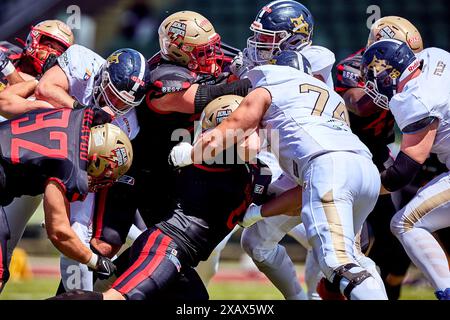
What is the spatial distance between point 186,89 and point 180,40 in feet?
1.36

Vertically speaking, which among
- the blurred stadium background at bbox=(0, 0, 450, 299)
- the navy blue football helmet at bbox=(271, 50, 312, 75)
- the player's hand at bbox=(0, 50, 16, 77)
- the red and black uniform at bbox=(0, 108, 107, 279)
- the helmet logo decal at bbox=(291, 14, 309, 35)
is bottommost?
the blurred stadium background at bbox=(0, 0, 450, 299)

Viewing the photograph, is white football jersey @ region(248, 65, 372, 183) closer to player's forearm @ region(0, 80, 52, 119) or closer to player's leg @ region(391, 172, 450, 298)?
player's leg @ region(391, 172, 450, 298)

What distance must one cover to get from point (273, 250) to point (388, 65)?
1301 millimetres

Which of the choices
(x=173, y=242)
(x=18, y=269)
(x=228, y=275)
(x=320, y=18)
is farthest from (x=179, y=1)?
(x=173, y=242)

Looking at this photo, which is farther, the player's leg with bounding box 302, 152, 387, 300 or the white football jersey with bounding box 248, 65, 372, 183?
the white football jersey with bounding box 248, 65, 372, 183

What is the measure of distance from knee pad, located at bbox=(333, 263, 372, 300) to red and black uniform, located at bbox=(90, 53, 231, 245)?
4.53 ft

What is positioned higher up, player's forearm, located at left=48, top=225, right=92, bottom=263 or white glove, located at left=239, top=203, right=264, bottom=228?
player's forearm, located at left=48, top=225, right=92, bottom=263

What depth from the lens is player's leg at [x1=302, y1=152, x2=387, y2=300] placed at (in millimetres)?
3980

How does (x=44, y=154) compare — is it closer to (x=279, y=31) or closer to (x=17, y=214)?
(x=17, y=214)

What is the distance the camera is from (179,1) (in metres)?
15.2

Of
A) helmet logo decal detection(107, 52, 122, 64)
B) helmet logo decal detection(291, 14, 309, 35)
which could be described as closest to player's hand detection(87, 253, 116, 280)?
helmet logo decal detection(107, 52, 122, 64)

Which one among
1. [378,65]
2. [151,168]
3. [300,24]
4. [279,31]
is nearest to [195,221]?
[151,168]

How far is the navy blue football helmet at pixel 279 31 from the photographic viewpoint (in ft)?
17.3
